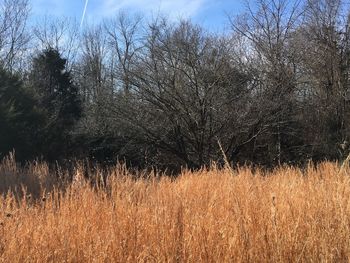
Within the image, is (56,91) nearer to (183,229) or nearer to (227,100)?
(227,100)

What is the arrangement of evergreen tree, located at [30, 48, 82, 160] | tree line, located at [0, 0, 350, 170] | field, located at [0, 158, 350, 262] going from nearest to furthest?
field, located at [0, 158, 350, 262] → tree line, located at [0, 0, 350, 170] → evergreen tree, located at [30, 48, 82, 160]

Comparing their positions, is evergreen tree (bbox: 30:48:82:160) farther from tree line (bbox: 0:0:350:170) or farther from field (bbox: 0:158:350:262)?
field (bbox: 0:158:350:262)

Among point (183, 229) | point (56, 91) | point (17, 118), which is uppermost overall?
point (56, 91)

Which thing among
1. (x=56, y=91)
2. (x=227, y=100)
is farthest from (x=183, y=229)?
(x=56, y=91)

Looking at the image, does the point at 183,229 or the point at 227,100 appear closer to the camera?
the point at 183,229

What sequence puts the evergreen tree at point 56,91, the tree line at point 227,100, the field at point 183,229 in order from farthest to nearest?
1. the evergreen tree at point 56,91
2. the tree line at point 227,100
3. the field at point 183,229

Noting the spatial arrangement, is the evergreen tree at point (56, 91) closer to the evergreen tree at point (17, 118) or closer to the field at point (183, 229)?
the evergreen tree at point (17, 118)

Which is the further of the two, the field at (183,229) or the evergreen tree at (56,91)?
the evergreen tree at (56,91)

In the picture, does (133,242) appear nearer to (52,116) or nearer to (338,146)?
(338,146)

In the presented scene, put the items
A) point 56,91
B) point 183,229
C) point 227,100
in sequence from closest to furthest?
point 183,229 → point 227,100 → point 56,91

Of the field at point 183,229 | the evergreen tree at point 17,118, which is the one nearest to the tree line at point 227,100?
the evergreen tree at point 17,118

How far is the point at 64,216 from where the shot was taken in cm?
459

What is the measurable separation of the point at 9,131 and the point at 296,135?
1214 cm

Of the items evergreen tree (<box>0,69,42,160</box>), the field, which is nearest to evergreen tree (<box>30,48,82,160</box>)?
evergreen tree (<box>0,69,42,160</box>)
